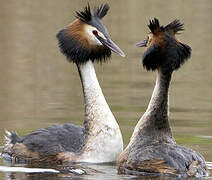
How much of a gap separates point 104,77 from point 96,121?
8.10 m

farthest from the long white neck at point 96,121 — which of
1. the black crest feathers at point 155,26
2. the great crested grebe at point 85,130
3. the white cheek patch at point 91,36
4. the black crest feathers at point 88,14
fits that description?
the black crest feathers at point 155,26

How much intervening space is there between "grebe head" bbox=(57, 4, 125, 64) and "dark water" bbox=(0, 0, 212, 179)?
1.69 meters

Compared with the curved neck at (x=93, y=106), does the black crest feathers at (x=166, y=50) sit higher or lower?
higher

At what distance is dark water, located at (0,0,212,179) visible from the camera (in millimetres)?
14859

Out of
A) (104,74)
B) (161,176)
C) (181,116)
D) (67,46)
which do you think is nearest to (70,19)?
(104,74)

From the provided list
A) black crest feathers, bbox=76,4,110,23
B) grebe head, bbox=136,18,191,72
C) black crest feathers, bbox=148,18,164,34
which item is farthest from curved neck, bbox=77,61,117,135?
black crest feathers, bbox=148,18,164,34

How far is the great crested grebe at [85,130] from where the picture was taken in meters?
12.4

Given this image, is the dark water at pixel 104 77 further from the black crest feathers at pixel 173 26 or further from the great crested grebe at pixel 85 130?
the black crest feathers at pixel 173 26

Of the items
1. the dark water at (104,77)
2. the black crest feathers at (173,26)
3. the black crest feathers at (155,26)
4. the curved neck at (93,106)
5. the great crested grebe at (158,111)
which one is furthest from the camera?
the dark water at (104,77)

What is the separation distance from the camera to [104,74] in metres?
21.3

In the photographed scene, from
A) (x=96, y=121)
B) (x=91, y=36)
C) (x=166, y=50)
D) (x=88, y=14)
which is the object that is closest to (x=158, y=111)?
(x=166, y=50)

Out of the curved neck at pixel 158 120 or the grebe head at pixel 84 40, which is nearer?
the curved neck at pixel 158 120

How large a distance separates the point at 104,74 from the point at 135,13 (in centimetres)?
1443

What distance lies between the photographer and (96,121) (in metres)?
12.6
